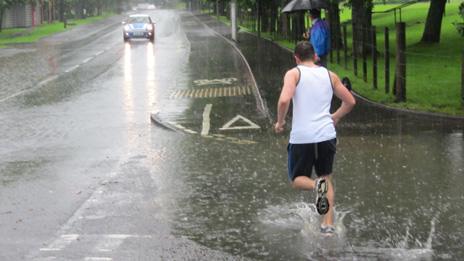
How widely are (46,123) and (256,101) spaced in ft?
14.8

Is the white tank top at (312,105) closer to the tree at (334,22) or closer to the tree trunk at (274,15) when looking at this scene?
the tree at (334,22)

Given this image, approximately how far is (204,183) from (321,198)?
8.20 ft

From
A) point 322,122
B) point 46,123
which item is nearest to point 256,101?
point 46,123

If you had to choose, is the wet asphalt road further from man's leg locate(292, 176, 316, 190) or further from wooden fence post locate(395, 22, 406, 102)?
wooden fence post locate(395, 22, 406, 102)

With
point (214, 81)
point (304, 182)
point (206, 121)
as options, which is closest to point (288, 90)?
point (304, 182)

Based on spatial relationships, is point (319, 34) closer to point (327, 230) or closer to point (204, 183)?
point (204, 183)

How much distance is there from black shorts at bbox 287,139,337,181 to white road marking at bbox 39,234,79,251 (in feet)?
6.49

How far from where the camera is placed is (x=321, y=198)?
243 inches

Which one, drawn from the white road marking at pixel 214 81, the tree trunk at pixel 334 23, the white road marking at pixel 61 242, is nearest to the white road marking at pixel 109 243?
the white road marking at pixel 61 242

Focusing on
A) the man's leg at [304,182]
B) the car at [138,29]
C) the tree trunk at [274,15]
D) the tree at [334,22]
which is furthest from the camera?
the tree trunk at [274,15]

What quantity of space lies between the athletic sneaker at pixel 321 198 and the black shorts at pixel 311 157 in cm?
15

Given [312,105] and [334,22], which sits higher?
[334,22]

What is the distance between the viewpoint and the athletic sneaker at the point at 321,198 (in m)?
6.17

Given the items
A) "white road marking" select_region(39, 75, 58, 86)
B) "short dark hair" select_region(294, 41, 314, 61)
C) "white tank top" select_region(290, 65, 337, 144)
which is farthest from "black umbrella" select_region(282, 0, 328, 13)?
"white tank top" select_region(290, 65, 337, 144)
